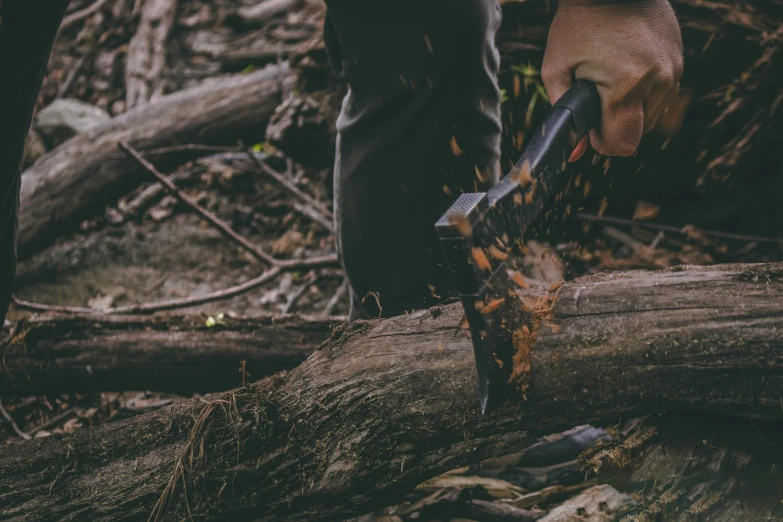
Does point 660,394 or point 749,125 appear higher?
point 749,125

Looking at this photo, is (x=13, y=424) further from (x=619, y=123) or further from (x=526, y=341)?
(x=619, y=123)

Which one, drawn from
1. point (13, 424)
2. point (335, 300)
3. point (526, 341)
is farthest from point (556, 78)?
point (13, 424)

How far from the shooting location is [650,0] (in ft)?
4.94


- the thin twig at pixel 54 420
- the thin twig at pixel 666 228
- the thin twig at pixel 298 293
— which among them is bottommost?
the thin twig at pixel 54 420

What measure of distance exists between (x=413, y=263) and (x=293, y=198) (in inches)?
78.5

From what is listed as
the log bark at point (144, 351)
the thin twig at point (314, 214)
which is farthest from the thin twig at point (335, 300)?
the log bark at point (144, 351)

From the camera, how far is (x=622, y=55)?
1.50 metres

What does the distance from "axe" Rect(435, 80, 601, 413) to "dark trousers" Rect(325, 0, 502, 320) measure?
18.8 inches

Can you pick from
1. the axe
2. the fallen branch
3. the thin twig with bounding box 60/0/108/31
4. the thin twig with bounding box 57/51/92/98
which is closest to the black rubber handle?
the axe

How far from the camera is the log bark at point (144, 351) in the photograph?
7.21 ft

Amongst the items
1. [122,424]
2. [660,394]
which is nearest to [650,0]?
[660,394]

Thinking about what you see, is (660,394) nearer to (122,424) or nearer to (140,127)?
(122,424)

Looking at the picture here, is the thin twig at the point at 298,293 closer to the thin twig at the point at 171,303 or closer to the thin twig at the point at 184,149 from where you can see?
the thin twig at the point at 171,303

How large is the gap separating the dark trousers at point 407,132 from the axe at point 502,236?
18.8 inches
